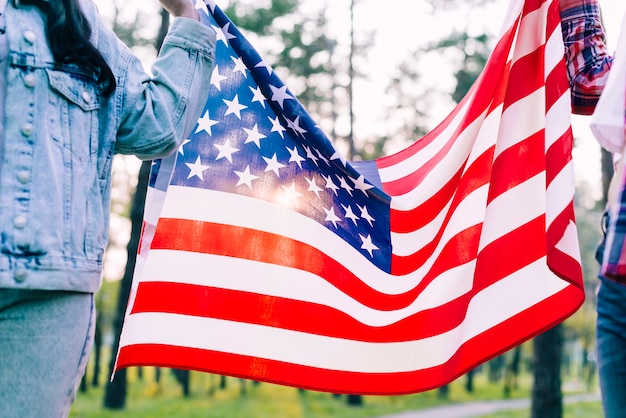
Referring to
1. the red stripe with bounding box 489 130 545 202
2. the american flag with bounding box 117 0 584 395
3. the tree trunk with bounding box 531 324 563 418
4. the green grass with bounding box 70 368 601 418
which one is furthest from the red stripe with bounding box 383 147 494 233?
the green grass with bounding box 70 368 601 418

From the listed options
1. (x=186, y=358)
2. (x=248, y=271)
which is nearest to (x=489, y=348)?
(x=248, y=271)

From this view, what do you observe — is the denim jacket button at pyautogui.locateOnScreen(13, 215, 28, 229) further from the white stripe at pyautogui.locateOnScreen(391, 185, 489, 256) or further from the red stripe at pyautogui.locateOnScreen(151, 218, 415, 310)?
the white stripe at pyautogui.locateOnScreen(391, 185, 489, 256)

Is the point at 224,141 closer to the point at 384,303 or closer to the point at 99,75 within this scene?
the point at 384,303

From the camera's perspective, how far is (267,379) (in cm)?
320

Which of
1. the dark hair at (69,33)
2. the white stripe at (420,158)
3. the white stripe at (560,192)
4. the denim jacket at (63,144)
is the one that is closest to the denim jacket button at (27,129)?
A: the denim jacket at (63,144)

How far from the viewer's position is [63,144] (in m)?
1.82

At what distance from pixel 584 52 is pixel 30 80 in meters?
2.28

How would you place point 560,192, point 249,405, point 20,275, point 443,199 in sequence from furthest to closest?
1. point 249,405
2. point 443,199
3. point 560,192
4. point 20,275

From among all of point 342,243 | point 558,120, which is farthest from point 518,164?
point 342,243

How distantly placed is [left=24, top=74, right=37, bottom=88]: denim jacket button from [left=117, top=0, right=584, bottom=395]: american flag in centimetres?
148

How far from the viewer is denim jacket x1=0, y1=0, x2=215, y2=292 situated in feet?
5.63

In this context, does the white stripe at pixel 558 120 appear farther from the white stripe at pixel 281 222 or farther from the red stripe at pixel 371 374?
the red stripe at pixel 371 374

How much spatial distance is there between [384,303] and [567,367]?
266 ft

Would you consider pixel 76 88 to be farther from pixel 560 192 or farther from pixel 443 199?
pixel 443 199
